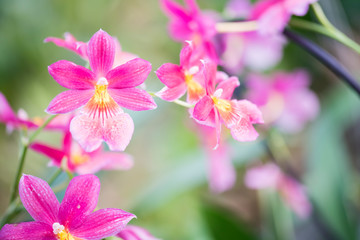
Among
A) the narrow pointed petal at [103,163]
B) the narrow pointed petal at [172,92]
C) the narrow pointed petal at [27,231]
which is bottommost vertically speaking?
the narrow pointed petal at [27,231]

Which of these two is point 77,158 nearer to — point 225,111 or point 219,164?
point 225,111

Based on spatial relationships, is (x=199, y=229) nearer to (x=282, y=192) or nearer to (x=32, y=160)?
(x=282, y=192)

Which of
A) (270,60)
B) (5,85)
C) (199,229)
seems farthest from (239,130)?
(5,85)

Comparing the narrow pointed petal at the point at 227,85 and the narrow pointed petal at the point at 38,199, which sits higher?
the narrow pointed petal at the point at 227,85

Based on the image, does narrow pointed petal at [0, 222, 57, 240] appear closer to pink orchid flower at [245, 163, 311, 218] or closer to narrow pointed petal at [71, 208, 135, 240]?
narrow pointed petal at [71, 208, 135, 240]

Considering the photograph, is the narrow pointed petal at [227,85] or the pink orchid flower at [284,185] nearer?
the narrow pointed petal at [227,85]

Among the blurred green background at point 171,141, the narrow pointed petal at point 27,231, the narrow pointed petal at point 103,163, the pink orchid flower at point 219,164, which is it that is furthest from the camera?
the blurred green background at point 171,141

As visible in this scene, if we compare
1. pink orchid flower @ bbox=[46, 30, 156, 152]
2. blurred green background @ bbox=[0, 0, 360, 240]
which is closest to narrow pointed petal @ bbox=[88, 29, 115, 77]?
pink orchid flower @ bbox=[46, 30, 156, 152]

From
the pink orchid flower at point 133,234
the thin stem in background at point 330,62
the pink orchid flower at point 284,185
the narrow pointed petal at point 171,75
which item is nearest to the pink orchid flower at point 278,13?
the thin stem in background at point 330,62

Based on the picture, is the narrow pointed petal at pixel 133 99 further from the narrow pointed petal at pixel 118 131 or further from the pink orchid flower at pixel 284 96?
the pink orchid flower at pixel 284 96
